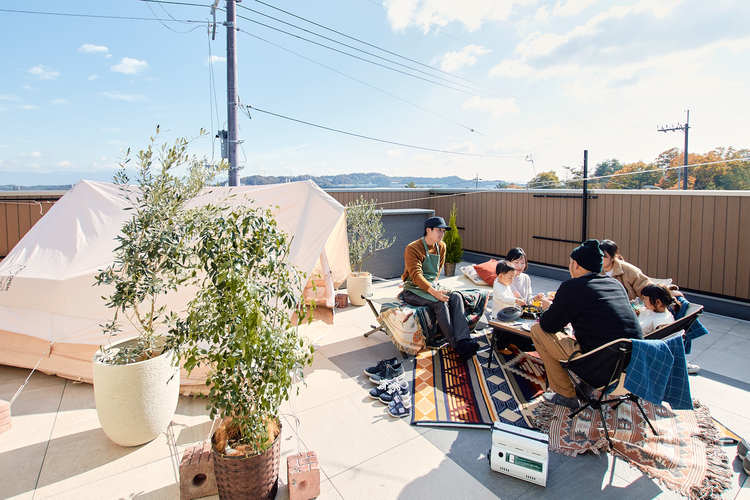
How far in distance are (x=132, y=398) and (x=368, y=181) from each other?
12324 mm

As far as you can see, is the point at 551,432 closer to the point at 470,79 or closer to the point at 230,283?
the point at 230,283

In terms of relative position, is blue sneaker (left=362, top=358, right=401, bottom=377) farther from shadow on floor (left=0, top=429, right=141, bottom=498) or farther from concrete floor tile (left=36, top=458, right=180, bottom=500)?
shadow on floor (left=0, top=429, right=141, bottom=498)

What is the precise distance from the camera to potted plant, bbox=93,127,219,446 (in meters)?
2.25

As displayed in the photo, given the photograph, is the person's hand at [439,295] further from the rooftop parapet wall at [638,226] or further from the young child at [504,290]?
the rooftop parapet wall at [638,226]

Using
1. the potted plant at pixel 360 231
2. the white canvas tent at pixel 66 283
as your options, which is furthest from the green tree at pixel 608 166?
the white canvas tent at pixel 66 283

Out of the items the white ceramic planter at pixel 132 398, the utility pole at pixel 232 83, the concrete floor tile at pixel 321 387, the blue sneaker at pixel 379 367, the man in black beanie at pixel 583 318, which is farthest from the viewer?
the utility pole at pixel 232 83

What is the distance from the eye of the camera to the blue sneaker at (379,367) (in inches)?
135

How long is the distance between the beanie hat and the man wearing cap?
1329mm

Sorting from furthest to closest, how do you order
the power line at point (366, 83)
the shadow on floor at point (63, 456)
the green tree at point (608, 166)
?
1. the green tree at point (608, 166)
2. the power line at point (366, 83)
3. the shadow on floor at point (63, 456)

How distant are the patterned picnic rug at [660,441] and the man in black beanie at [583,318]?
0.75 ft

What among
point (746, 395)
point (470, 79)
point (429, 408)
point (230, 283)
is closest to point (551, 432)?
point (429, 408)

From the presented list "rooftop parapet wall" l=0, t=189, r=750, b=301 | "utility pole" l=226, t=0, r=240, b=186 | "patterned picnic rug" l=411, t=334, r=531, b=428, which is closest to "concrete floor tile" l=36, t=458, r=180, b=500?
"patterned picnic rug" l=411, t=334, r=531, b=428

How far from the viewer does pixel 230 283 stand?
1774mm

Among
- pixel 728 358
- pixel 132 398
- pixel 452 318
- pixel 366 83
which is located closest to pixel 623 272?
pixel 728 358
